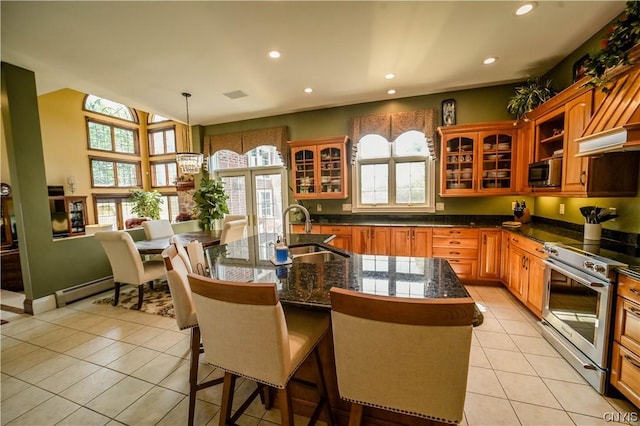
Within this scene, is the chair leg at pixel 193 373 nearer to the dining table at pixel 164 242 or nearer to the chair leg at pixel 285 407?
the chair leg at pixel 285 407

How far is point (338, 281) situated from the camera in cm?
157

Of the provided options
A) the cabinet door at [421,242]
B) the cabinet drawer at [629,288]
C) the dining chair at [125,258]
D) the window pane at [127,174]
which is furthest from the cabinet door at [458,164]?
the window pane at [127,174]

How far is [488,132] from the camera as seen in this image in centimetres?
373

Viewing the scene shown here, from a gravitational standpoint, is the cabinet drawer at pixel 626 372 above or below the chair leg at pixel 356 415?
below

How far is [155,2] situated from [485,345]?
4.09m

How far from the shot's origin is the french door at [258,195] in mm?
5328

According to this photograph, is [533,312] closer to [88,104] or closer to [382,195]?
[382,195]

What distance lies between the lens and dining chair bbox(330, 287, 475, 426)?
2.85ft

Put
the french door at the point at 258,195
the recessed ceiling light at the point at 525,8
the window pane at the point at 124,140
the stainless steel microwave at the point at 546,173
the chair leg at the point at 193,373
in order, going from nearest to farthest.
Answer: the chair leg at the point at 193,373 → the recessed ceiling light at the point at 525,8 → the stainless steel microwave at the point at 546,173 → the french door at the point at 258,195 → the window pane at the point at 124,140

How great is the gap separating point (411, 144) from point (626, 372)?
354 cm

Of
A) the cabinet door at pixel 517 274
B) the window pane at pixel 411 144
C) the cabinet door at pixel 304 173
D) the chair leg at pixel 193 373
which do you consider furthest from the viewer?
the cabinet door at pixel 304 173

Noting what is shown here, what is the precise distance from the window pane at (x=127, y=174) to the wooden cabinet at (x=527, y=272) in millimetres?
10107

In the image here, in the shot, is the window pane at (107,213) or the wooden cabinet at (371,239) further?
the window pane at (107,213)

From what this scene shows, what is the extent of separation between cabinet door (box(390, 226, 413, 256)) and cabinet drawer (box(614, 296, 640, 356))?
2274mm
